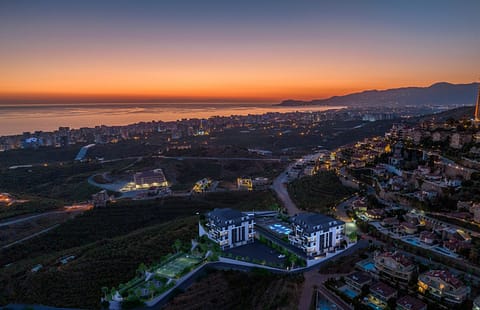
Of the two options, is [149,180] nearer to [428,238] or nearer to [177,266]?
[177,266]

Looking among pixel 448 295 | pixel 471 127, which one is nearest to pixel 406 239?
pixel 448 295

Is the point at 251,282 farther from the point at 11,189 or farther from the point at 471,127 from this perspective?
the point at 11,189

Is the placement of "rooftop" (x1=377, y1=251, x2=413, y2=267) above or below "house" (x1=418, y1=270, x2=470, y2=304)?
above

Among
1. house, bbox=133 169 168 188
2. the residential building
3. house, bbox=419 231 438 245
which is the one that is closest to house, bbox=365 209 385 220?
house, bbox=419 231 438 245

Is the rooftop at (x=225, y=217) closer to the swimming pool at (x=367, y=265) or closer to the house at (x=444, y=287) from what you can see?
the swimming pool at (x=367, y=265)

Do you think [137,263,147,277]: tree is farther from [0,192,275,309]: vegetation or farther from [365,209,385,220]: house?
[365,209,385,220]: house

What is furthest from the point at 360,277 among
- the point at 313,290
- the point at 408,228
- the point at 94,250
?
the point at 94,250
